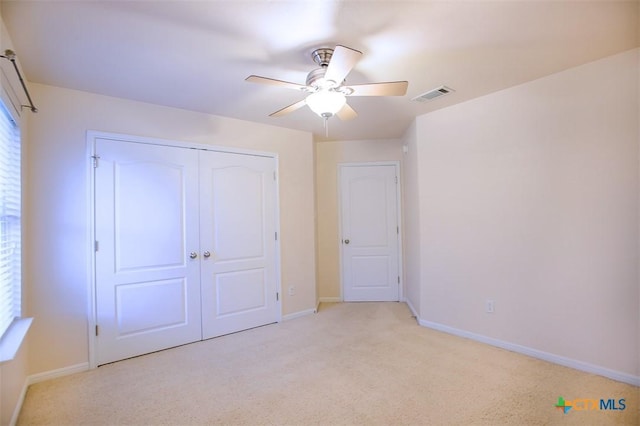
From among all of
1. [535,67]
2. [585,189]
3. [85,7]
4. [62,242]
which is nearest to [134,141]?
[62,242]

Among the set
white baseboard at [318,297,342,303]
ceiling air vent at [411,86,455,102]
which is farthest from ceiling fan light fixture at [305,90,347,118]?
white baseboard at [318,297,342,303]

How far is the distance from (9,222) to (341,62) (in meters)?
2.43

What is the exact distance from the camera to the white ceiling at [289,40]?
1688 mm

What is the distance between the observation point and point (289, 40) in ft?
6.42

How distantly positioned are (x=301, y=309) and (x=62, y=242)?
259 centimetres

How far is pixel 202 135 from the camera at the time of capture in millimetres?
3312

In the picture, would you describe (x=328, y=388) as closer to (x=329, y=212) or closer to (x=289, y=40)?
(x=289, y=40)

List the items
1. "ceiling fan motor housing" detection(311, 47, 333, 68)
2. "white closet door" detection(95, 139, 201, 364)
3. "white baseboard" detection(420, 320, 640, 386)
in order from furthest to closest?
"white closet door" detection(95, 139, 201, 364), "white baseboard" detection(420, 320, 640, 386), "ceiling fan motor housing" detection(311, 47, 333, 68)

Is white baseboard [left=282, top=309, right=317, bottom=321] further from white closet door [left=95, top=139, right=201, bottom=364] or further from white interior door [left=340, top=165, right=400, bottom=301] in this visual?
white closet door [left=95, top=139, right=201, bottom=364]

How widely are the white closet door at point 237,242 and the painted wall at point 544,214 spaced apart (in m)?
1.87

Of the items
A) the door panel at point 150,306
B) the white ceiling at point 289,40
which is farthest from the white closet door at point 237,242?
the white ceiling at point 289,40

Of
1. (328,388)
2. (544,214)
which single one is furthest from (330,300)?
(544,214)

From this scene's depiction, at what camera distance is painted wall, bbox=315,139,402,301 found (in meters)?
4.73

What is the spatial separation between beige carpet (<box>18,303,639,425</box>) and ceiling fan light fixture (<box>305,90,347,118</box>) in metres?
1.96
